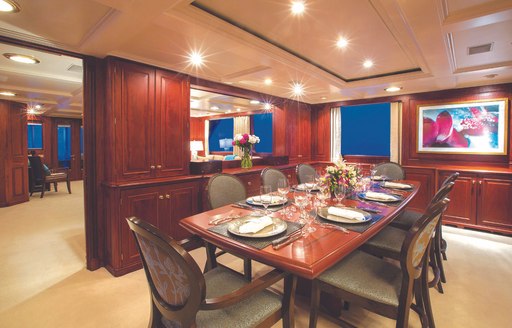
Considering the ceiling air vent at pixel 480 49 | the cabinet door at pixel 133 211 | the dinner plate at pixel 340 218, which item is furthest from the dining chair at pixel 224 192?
the ceiling air vent at pixel 480 49

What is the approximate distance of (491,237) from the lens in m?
3.60

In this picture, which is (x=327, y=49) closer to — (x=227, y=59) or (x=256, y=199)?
(x=227, y=59)

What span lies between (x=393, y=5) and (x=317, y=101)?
388cm

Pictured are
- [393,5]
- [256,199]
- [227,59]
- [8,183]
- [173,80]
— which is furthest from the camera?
[8,183]

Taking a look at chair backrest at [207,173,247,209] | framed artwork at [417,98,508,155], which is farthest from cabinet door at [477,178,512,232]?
chair backrest at [207,173,247,209]

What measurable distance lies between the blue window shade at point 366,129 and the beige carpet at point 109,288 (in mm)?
2163

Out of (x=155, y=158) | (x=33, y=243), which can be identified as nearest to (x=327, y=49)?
(x=155, y=158)

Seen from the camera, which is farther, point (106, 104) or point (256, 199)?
point (106, 104)

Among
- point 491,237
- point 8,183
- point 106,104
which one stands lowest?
point 491,237

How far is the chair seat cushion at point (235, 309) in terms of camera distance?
4.02 ft

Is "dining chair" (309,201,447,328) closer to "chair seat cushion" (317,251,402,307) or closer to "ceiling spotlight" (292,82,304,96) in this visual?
"chair seat cushion" (317,251,402,307)

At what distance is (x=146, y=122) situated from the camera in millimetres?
2861

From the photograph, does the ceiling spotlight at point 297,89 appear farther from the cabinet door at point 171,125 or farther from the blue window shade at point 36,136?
the blue window shade at point 36,136

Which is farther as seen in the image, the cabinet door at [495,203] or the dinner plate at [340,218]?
the cabinet door at [495,203]
